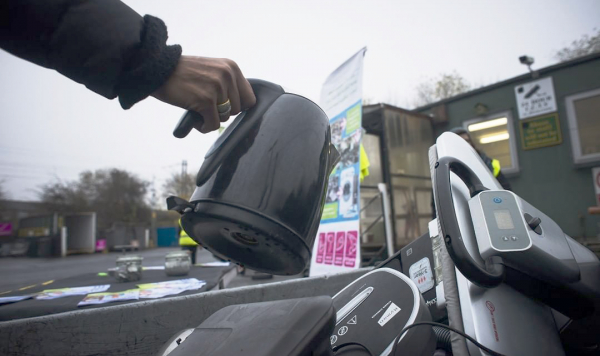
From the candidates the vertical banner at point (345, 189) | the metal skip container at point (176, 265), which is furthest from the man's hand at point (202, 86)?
the vertical banner at point (345, 189)

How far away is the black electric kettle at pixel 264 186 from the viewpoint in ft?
2.01

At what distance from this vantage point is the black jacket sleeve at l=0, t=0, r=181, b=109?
493mm

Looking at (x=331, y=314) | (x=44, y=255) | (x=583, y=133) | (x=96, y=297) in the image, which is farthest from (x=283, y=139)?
(x=44, y=255)

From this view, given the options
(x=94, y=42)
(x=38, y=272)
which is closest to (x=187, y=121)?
(x=94, y=42)

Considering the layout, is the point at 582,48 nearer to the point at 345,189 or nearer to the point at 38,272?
the point at 345,189

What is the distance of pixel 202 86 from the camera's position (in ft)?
1.98

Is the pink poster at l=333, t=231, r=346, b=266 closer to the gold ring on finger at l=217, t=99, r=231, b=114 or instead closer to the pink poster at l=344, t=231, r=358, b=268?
the pink poster at l=344, t=231, r=358, b=268

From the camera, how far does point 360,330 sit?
675 mm

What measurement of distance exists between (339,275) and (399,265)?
10.2 inches

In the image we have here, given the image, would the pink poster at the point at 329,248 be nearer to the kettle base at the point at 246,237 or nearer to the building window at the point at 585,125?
the kettle base at the point at 246,237

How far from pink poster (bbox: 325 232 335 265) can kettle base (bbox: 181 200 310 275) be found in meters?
2.56

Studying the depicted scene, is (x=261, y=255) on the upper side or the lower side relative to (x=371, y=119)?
lower

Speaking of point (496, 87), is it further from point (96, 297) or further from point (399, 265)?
point (96, 297)

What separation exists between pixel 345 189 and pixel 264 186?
8.83ft
